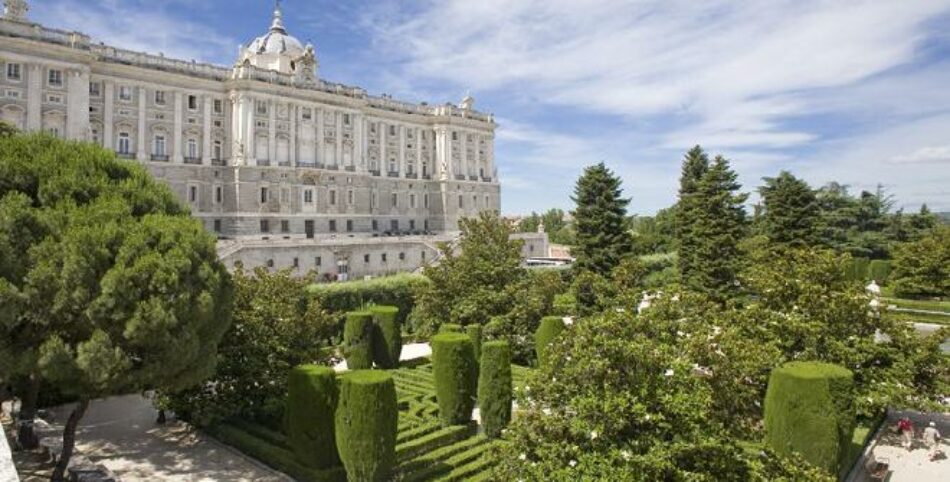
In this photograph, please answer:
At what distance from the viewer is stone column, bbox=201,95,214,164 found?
46438 mm

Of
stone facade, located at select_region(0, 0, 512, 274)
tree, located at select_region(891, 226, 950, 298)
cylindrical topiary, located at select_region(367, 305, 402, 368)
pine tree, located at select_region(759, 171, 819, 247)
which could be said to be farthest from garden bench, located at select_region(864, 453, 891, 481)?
stone facade, located at select_region(0, 0, 512, 274)

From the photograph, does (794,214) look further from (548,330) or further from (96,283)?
(96,283)

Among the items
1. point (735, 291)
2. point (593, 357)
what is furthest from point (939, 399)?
point (735, 291)

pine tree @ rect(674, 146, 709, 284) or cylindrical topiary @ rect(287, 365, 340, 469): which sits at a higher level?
pine tree @ rect(674, 146, 709, 284)

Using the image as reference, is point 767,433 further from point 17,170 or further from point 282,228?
point 282,228

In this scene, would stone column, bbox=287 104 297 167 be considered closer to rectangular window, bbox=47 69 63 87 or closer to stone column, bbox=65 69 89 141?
stone column, bbox=65 69 89 141

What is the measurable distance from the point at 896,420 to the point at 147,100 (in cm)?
4571

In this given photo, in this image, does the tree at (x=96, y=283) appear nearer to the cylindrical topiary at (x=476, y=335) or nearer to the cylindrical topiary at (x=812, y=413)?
the cylindrical topiary at (x=476, y=335)

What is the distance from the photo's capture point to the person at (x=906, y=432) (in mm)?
15352

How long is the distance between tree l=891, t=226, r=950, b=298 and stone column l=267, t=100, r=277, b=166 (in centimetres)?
4210

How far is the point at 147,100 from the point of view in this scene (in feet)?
144

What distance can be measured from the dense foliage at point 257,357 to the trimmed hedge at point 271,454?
0.37 meters

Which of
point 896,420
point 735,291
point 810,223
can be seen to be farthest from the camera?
point 810,223

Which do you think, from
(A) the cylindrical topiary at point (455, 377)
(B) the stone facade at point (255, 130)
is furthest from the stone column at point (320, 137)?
(A) the cylindrical topiary at point (455, 377)
